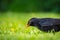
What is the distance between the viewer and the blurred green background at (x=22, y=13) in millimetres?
1669

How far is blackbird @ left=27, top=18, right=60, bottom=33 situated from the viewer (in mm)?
1625

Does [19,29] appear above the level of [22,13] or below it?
below

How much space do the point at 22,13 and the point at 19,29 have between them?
145mm

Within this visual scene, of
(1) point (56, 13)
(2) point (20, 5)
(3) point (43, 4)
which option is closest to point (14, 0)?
(2) point (20, 5)

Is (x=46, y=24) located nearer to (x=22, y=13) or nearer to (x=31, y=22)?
(x=31, y=22)

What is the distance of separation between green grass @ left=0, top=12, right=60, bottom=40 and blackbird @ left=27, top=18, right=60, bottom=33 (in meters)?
0.03

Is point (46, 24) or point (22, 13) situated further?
point (22, 13)

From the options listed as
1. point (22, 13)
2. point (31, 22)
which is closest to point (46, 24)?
point (31, 22)

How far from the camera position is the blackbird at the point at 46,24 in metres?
1.62

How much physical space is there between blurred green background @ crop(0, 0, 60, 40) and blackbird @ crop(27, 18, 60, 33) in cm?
3

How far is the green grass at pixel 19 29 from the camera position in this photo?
163 cm

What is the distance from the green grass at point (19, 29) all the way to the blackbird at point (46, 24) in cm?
3

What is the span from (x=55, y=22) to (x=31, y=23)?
19cm

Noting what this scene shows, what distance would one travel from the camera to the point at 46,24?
1.64m
